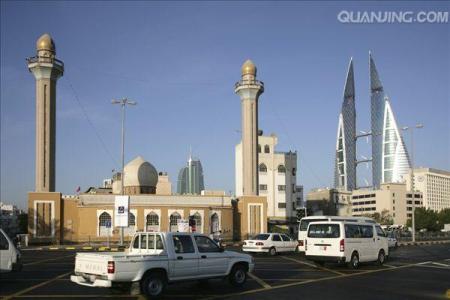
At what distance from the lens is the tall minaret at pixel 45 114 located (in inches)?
2279

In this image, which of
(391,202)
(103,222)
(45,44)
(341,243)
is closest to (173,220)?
(103,222)

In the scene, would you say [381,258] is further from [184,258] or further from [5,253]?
[5,253]

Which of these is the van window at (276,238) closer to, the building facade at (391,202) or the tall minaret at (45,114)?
the tall minaret at (45,114)

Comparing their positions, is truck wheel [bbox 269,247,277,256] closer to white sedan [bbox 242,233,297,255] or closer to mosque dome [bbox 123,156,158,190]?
white sedan [bbox 242,233,297,255]

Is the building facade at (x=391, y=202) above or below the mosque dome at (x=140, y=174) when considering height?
below

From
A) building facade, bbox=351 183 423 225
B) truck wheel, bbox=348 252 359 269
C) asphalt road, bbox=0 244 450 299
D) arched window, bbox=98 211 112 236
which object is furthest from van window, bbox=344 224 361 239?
building facade, bbox=351 183 423 225

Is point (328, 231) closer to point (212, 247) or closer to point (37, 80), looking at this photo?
point (212, 247)

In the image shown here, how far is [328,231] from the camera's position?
22000 mm

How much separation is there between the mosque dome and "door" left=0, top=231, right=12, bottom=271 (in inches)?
2113

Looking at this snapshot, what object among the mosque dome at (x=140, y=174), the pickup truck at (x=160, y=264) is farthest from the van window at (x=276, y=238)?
the mosque dome at (x=140, y=174)

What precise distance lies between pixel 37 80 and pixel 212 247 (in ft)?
161

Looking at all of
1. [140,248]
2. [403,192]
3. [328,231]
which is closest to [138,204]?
[328,231]

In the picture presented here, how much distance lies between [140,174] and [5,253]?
54.1m

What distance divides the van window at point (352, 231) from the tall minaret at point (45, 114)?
43013mm
